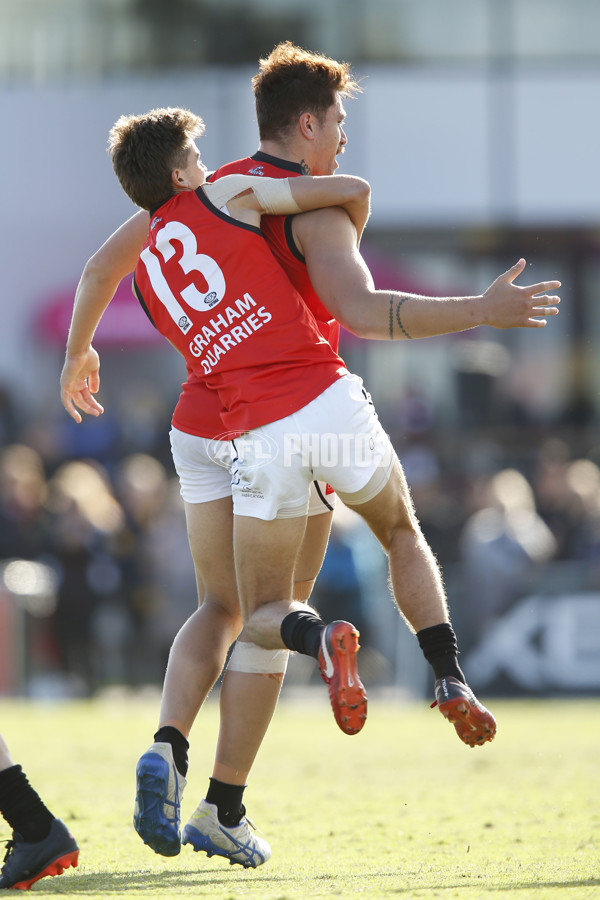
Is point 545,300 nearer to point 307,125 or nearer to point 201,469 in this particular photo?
point 307,125

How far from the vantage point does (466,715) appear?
4.23 meters

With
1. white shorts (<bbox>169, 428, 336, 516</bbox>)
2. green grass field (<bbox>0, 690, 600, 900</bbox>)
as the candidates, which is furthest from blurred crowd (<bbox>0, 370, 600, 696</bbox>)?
white shorts (<bbox>169, 428, 336, 516</bbox>)

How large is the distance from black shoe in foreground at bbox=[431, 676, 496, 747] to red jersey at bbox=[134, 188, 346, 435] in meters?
1.00

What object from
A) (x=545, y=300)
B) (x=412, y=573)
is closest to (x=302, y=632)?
(x=412, y=573)

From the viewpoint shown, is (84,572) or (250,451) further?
(84,572)

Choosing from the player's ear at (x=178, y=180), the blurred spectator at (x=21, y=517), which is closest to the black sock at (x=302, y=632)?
the player's ear at (x=178, y=180)

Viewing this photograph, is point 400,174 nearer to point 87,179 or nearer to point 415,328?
point 87,179

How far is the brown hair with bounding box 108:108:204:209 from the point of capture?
4.53 metres

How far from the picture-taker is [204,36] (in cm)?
1817

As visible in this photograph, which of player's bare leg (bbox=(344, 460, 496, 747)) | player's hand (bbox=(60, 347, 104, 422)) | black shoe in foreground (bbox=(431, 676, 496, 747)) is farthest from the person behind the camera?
player's hand (bbox=(60, 347, 104, 422))

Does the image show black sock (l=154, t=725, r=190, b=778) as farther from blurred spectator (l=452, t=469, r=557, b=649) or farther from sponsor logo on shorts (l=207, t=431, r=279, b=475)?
blurred spectator (l=452, t=469, r=557, b=649)

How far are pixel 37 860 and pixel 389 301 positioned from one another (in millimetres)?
1964

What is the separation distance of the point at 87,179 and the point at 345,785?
13.6m

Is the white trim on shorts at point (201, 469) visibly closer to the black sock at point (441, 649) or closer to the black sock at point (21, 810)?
the black sock at point (441, 649)
